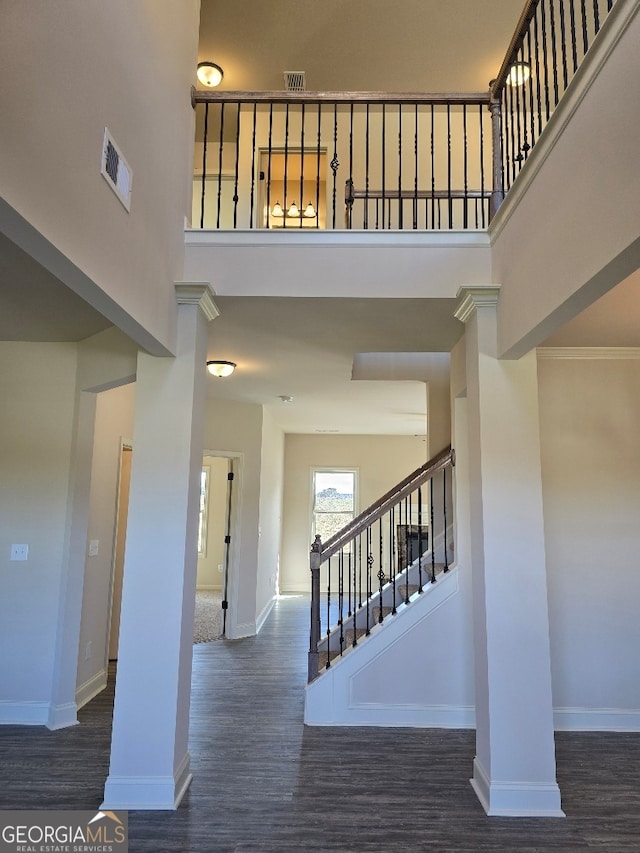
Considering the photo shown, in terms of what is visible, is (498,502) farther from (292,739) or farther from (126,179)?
(126,179)

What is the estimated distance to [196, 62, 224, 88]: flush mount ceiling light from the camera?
5.00 meters

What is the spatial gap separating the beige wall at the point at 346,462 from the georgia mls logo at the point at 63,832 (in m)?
7.35

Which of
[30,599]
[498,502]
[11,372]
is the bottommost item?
[30,599]

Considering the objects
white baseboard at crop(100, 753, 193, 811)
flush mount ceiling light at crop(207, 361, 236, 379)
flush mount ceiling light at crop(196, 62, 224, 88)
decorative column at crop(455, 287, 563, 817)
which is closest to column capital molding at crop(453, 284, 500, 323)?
decorative column at crop(455, 287, 563, 817)

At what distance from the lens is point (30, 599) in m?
3.86

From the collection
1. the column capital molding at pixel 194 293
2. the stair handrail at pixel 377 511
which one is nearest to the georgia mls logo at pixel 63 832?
the stair handrail at pixel 377 511

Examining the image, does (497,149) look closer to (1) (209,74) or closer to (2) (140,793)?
(1) (209,74)

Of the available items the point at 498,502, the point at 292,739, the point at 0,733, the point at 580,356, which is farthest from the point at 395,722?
the point at 580,356

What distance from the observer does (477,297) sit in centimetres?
301

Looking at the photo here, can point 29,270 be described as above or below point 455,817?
above

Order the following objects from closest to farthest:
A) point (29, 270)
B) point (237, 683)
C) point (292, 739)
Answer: point (29, 270), point (292, 739), point (237, 683)

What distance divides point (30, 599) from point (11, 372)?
167 centimetres

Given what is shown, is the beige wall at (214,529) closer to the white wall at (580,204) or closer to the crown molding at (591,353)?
the crown molding at (591,353)

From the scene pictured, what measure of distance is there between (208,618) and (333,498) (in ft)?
11.4
